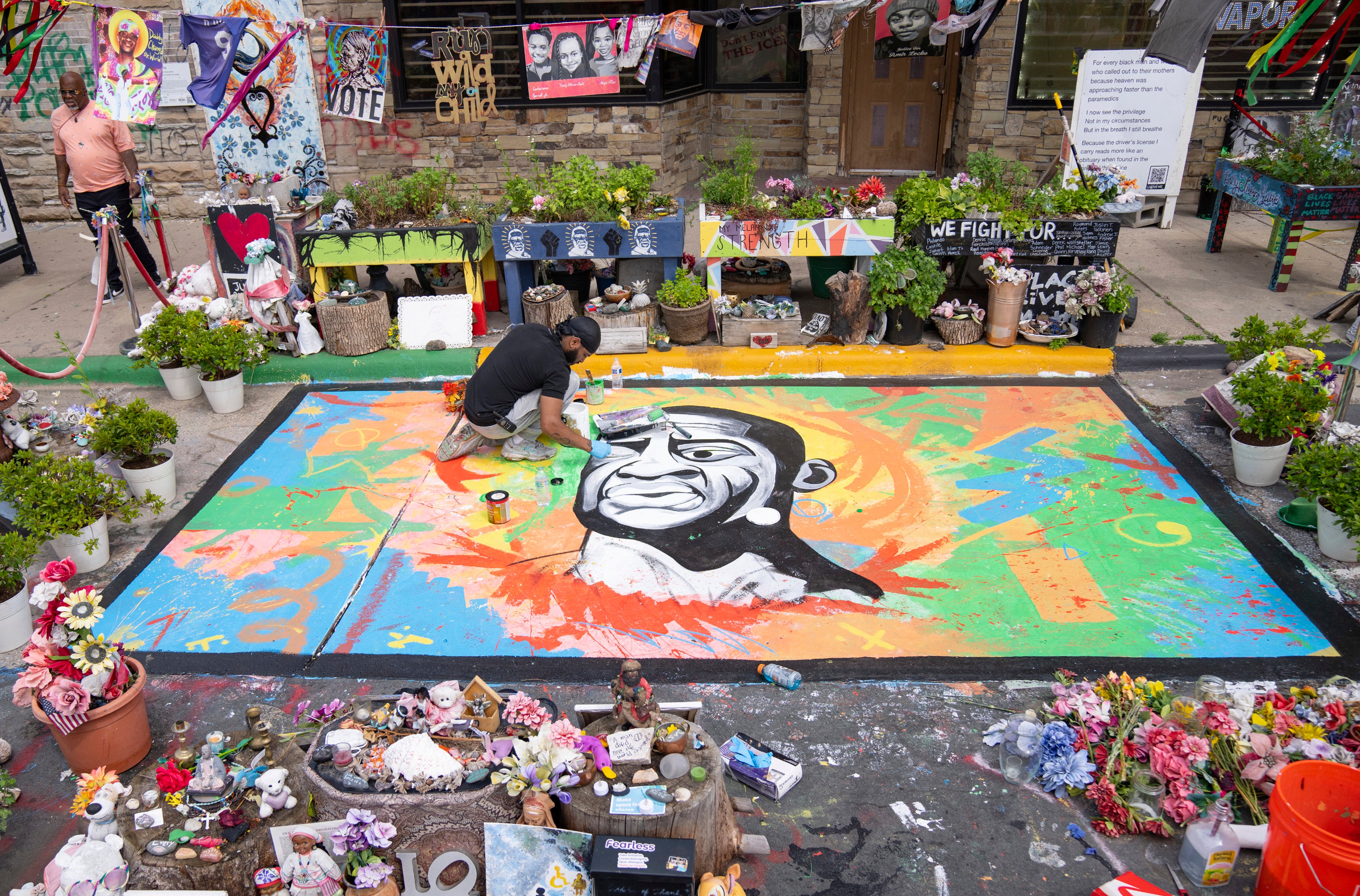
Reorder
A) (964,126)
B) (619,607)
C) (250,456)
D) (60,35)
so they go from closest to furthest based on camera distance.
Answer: (619,607) → (250,456) → (60,35) → (964,126)

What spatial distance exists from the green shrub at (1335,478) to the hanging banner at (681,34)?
19.1ft

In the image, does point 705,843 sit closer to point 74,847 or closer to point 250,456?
point 74,847

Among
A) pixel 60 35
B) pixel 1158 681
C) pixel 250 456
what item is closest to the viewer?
pixel 1158 681

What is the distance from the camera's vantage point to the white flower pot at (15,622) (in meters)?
4.95

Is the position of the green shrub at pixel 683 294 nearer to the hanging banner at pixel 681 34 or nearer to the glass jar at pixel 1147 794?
the hanging banner at pixel 681 34

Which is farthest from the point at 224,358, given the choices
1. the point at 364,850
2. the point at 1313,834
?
the point at 1313,834

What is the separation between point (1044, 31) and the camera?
11484 mm

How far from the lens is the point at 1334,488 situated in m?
5.30

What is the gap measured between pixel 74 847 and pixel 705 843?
7.76 feet

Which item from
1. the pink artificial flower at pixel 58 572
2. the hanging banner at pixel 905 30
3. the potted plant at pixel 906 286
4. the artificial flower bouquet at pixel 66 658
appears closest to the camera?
the artificial flower bouquet at pixel 66 658

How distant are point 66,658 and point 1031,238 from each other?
7337 mm

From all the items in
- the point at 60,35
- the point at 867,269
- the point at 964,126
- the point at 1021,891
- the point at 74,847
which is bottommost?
the point at 1021,891

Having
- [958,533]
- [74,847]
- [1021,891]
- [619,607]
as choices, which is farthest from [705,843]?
[958,533]

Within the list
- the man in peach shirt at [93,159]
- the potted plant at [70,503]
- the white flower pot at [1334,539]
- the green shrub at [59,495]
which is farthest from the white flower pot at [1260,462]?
the man in peach shirt at [93,159]
